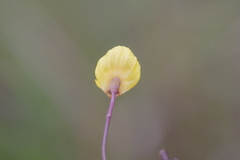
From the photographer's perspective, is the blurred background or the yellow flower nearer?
the yellow flower

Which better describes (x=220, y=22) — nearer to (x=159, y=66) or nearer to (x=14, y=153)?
(x=159, y=66)

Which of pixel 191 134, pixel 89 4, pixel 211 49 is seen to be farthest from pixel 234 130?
pixel 89 4

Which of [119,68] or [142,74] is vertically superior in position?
[142,74]

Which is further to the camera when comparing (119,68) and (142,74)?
(142,74)
